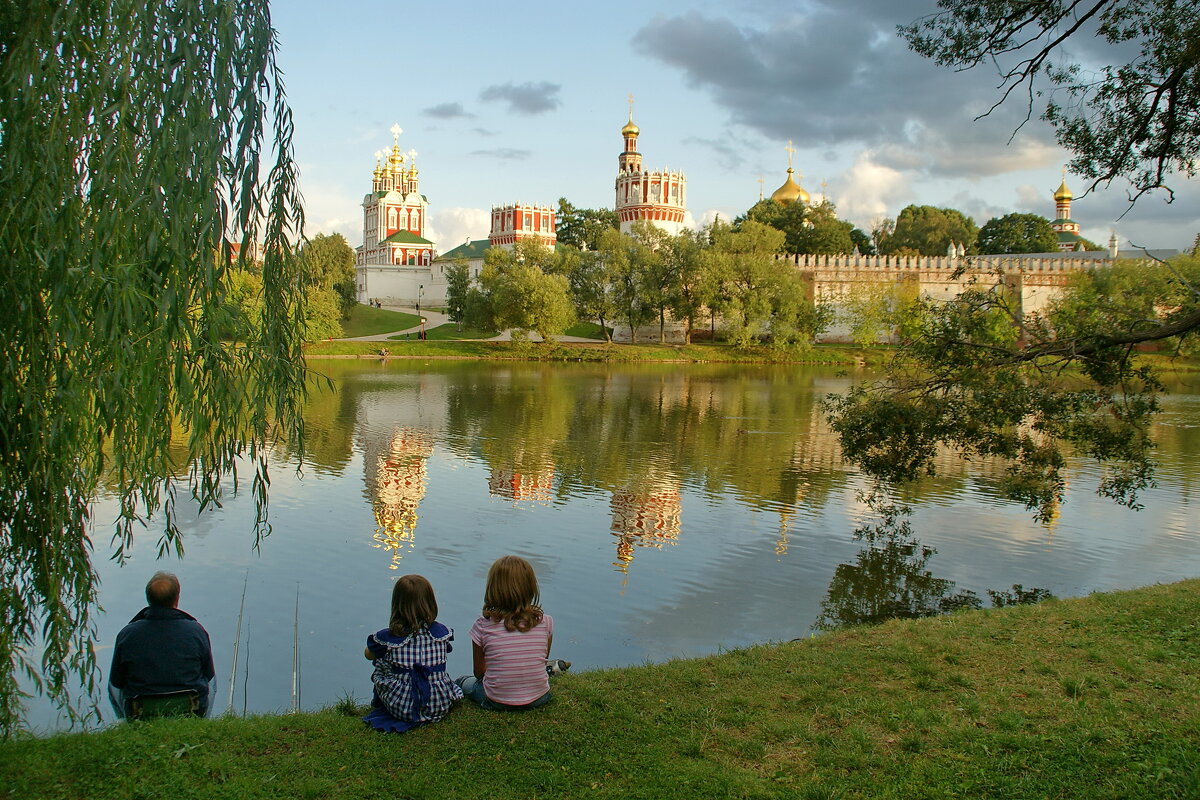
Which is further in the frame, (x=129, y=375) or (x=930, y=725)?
(x=930, y=725)

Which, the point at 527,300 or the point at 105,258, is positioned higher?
the point at 527,300

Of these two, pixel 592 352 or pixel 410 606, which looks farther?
pixel 592 352

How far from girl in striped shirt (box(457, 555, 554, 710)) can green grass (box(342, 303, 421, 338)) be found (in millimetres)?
53751

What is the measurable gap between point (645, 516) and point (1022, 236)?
68.4 meters

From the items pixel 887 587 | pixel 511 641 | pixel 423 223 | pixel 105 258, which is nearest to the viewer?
pixel 105 258

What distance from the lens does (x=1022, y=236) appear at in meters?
71.5

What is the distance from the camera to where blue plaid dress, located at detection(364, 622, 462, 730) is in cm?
455

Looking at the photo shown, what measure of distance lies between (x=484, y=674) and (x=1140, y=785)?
10.0 ft

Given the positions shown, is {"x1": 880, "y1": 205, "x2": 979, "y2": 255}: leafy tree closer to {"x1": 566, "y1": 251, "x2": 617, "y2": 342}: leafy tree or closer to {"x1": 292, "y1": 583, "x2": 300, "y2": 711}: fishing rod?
{"x1": 566, "y1": 251, "x2": 617, "y2": 342}: leafy tree

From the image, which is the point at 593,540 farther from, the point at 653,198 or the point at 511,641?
the point at 653,198

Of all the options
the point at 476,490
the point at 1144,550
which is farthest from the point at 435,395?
the point at 1144,550

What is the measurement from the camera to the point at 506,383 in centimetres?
3309

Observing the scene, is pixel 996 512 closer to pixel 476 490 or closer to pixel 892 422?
pixel 892 422

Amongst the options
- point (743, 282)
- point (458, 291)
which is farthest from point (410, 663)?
point (458, 291)
